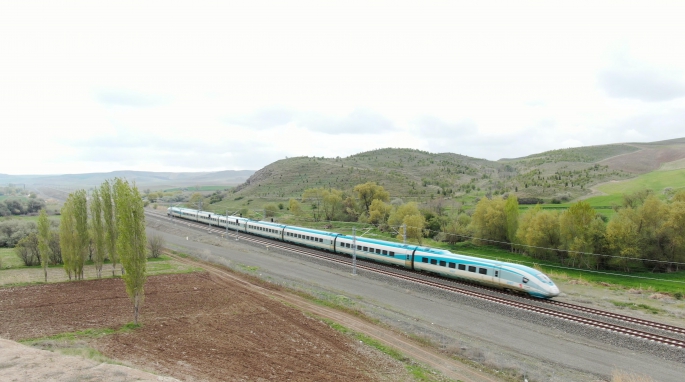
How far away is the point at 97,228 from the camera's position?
107 feet

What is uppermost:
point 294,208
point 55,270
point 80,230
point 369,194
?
point 369,194

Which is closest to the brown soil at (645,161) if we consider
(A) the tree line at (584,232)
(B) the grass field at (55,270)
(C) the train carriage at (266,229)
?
(A) the tree line at (584,232)

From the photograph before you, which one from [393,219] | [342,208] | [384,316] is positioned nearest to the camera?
[384,316]

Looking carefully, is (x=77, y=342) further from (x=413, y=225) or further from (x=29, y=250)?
(x=413, y=225)

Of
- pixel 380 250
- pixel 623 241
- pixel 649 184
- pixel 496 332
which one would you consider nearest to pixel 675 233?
pixel 623 241

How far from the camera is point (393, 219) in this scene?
195 feet

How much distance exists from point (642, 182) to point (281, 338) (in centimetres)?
8876

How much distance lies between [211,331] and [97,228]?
19.8 metres

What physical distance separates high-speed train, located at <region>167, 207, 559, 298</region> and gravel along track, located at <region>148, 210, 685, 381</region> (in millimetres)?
3320

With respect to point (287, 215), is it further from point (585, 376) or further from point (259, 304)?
point (585, 376)

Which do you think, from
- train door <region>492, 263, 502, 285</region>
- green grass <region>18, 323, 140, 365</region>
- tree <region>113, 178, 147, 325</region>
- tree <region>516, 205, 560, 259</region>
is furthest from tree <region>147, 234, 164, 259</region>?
tree <region>516, 205, 560, 259</region>

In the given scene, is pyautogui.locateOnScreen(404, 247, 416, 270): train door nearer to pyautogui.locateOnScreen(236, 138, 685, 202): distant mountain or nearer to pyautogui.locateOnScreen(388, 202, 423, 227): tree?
pyautogui.locateOnScreen(388, 202, 423, 227): tree

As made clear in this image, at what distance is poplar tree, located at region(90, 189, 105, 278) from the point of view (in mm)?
31641

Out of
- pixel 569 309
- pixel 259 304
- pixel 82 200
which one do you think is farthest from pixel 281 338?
pixel 82 200
